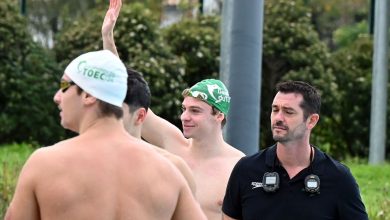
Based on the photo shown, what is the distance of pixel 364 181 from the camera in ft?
52.7

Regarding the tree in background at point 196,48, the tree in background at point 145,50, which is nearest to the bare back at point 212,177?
the tree in background at point 145,50

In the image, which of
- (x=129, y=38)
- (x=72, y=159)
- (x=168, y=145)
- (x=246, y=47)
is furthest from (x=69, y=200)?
(x=129, y=38)

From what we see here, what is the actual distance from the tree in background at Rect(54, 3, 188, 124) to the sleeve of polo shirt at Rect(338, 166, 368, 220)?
12815 mm

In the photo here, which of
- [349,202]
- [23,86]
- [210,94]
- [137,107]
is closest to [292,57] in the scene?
[23,86]

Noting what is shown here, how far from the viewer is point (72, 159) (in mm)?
4719

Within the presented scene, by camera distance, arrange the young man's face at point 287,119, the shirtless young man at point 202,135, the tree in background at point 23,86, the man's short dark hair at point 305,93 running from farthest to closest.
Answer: the tree in background at point 23,86 → the shirtless young man at point 202,135 → the man's short dark hair at point 305,93 → the young man's face at point 287,119

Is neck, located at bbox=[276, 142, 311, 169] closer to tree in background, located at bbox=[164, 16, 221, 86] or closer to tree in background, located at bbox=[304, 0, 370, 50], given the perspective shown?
tree in background, located at bbox=[164, 16, 221, 86]

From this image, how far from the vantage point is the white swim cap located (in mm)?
4879

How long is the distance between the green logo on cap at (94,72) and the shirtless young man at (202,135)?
2.89 metres

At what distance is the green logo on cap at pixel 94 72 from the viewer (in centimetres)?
492

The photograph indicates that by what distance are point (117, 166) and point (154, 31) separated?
15.9m

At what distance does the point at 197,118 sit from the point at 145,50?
12460mm

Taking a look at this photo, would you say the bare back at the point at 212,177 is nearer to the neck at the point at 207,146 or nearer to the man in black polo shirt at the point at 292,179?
the neck at the point at 207,146

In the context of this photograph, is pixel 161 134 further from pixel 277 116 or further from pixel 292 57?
pixel 292 57
